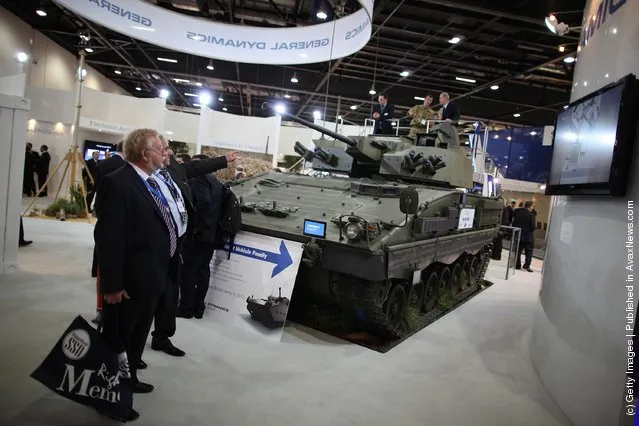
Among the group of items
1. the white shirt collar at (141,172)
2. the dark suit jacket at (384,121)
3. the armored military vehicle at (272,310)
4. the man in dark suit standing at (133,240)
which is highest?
the dark suit jacket at (384,121)

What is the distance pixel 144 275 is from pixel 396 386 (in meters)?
2.49

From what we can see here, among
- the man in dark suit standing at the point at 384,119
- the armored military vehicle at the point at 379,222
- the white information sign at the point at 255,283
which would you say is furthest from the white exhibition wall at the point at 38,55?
the white information sign at the point at 255,283

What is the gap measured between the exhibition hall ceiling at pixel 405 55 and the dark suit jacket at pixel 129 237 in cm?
691

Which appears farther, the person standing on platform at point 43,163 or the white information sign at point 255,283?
the person standing on platform at point 43,163

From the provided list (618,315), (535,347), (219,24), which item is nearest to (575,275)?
(618,315)

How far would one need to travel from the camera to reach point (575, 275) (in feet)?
13.8

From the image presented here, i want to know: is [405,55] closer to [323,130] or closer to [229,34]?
[229,34]

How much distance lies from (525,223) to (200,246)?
32.1 feet

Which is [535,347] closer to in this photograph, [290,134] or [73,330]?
[73,330]

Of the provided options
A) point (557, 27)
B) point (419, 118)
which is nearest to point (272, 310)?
point (419, 118)

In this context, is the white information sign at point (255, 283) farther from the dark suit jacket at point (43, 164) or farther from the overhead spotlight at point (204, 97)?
the dark suit jacket at point (43, 164)

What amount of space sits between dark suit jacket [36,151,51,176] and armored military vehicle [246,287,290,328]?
1445 cm

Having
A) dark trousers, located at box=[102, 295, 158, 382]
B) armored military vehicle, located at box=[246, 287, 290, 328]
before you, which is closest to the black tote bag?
dark trousers, located at box=[102, 295, 158, 382]

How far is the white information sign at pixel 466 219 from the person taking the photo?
676cm
